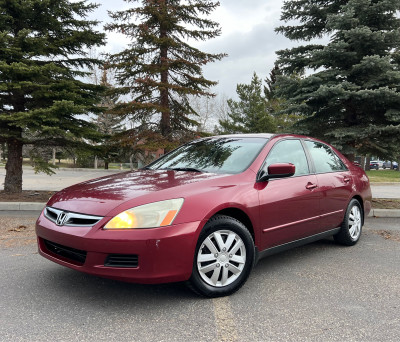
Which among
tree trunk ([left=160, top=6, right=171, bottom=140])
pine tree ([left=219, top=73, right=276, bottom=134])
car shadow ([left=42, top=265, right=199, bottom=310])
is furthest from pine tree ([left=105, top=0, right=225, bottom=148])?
pine tree ([left=219, top=73, right=276, bottom=134])

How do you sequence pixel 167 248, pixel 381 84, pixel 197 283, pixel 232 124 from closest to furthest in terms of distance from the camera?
pixel 167 248 < pixel 197 283 < pixel 381 84 < pixel 232 124

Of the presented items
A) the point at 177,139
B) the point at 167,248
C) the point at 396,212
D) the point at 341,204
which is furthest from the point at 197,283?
the point at 177,139

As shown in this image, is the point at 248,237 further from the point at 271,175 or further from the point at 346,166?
→ the point at 346,166

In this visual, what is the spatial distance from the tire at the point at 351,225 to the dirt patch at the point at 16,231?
436 cm

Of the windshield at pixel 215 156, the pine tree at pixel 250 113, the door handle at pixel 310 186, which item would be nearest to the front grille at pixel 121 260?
the windshield at pixel 215 156

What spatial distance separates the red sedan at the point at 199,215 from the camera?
8.98 feet

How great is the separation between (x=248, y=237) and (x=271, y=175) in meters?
0.73

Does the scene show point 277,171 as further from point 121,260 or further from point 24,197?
point 24,197

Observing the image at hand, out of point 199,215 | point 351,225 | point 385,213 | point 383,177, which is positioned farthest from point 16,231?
point 383,177

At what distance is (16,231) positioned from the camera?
225 inches

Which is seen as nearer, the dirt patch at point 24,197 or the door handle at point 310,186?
the door handle at point 310,186

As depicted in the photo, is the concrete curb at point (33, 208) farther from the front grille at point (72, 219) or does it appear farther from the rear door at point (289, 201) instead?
the front grille at point (72, 219)

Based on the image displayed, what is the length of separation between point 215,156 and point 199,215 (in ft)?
4.17

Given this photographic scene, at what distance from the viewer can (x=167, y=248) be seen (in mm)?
2742
